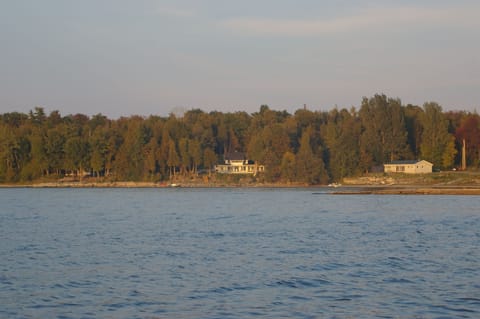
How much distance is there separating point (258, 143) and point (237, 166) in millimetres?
8732

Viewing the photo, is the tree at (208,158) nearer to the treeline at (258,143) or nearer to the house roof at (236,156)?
the treeline at (258,143)

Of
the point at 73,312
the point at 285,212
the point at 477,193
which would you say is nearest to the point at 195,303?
the point at 73,312

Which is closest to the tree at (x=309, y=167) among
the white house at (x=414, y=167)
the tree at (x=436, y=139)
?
the white house at (x=414, y=167)

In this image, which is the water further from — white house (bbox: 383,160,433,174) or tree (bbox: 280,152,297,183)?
tree (bbox: 280,152,297,183)

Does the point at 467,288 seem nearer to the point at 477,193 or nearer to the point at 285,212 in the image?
the point at 285,212

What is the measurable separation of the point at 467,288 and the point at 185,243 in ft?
51.5

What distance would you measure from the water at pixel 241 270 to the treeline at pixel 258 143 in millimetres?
87639

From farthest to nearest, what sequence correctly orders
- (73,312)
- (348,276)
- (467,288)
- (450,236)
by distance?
(450,236)
(348,276)
(467,288)
(73,312)

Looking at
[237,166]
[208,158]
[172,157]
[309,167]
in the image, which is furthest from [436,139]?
[172,157]

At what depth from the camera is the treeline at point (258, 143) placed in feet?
429

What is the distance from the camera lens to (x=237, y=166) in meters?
147

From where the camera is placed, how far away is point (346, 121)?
456 feet

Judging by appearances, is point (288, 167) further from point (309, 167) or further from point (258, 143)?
point (258, 143)

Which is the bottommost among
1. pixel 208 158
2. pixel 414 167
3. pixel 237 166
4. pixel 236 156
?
pixel 414 167
